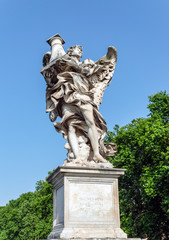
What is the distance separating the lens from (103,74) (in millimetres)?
7656

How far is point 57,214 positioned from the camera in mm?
6289

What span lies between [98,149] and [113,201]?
117cm

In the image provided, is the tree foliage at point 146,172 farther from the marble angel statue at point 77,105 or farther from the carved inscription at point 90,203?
the carved inscription at point 90,203

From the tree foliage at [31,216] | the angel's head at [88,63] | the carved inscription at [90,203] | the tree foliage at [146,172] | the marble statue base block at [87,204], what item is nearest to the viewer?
the marble statue base block at [87,204]

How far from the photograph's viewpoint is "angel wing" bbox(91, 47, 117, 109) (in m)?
7.42

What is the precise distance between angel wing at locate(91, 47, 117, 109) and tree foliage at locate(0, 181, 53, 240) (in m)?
27.8

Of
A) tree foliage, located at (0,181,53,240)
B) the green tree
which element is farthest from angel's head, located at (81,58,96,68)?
tree foliage, located at (0,181,53,240)

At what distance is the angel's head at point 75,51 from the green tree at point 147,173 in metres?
12.5

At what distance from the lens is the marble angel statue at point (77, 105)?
6.57 m

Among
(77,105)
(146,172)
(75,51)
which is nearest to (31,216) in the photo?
(146,172)

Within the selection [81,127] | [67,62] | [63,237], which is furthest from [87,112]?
[63,237]

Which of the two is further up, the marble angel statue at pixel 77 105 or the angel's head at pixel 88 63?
the angel's head at pixel 88 63

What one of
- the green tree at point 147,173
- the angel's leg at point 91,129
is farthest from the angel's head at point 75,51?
the green tree at point 147,173

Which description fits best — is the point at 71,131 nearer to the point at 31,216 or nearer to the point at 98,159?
the point at 98,159
